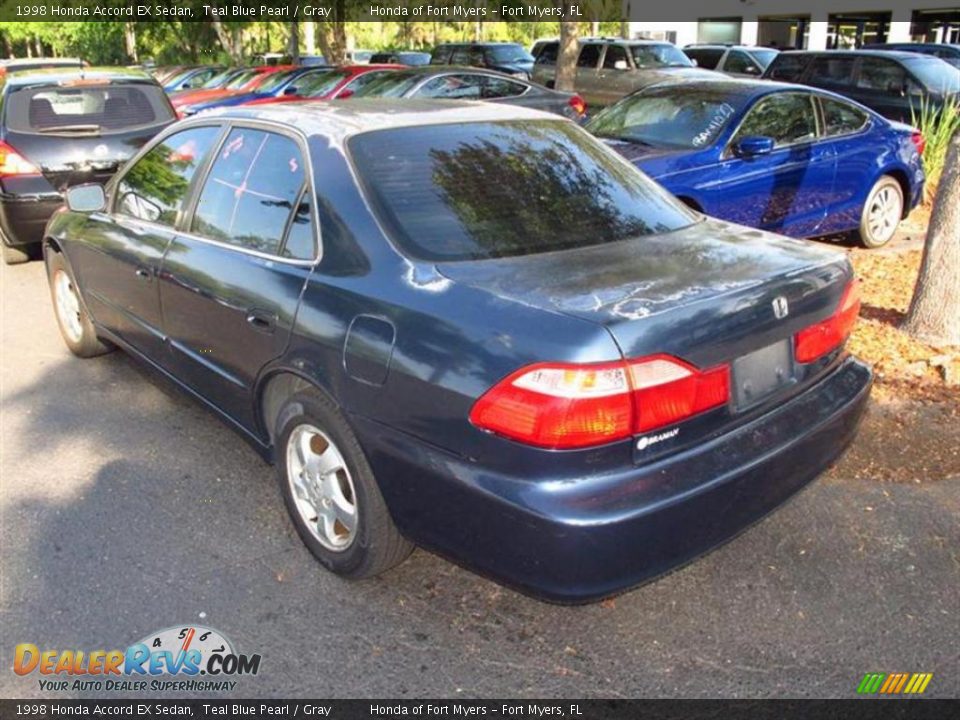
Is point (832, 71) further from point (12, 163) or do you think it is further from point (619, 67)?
point (12, 163)

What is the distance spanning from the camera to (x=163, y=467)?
13.1 ft

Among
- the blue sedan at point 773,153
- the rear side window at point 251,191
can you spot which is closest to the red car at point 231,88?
the blue sedan at point 773,153

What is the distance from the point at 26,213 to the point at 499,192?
576 centimetres

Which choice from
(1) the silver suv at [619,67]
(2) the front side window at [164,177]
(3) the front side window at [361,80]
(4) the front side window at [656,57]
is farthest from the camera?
(4) the front side window at [656,57]

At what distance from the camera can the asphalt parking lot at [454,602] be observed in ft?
8.75

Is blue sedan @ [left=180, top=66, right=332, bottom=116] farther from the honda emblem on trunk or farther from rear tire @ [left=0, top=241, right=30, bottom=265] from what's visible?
the honda emblem on trunk

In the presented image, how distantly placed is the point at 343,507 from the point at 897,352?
3619 millimetres

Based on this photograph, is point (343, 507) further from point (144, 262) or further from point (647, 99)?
point (647, 99)

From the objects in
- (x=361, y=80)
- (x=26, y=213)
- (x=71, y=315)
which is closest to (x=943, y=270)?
(x=71, y=315)

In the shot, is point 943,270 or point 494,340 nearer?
point 494,340

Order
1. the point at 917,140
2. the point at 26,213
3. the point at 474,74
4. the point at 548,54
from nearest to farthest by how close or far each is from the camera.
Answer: the point at 26,213, the point at 917,140, the point at 474,74, the point at 548,54

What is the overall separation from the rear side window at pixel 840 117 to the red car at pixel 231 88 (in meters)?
10.2

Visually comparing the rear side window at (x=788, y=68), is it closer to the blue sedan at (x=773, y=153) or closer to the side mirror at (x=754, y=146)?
the blue sedan at (x=773, y=153)

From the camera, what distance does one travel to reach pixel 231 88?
16.6 m
